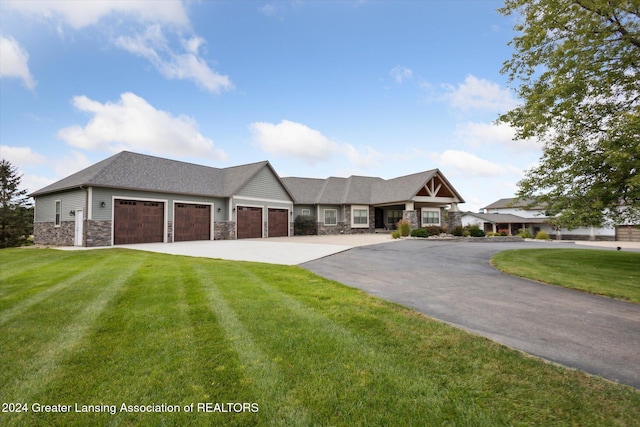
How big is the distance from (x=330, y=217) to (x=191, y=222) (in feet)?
44.9

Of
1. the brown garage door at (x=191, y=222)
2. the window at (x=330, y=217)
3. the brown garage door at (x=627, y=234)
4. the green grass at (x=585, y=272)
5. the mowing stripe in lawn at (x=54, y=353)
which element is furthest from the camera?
the brown garage door at (x=627, y=234)

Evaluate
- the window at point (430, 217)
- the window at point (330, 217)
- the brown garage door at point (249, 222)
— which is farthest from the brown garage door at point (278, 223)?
the window at point (430, 217)

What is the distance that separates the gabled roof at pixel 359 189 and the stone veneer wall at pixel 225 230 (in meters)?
7.04

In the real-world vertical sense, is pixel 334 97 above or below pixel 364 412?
above

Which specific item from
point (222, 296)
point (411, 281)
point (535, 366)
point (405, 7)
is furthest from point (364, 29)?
point (535, 366)

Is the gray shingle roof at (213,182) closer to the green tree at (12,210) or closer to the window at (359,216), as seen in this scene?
the window at (359,216)

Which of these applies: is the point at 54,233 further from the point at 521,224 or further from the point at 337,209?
the point at 521,224

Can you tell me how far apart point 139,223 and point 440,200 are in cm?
2479

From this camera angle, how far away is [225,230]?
22594 millimetres

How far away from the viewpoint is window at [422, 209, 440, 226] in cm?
2920

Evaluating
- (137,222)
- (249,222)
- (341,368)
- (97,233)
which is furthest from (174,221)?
(341,368)

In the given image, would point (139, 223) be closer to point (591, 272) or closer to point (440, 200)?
point (591, 272)

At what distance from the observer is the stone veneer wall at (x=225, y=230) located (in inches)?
875

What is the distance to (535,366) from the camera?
3.05 m
